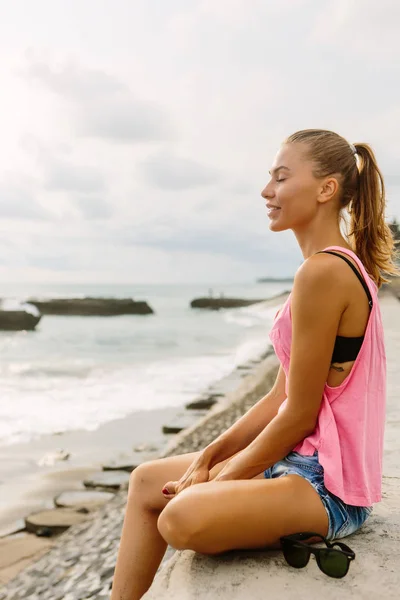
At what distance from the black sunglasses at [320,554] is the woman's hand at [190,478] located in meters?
0.38

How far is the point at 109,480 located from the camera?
6.62 m

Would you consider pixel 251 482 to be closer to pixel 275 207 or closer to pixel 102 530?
pixel 275 207

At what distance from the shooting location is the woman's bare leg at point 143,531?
215 centimetres

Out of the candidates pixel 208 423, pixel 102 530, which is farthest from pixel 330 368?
pixel 208 423

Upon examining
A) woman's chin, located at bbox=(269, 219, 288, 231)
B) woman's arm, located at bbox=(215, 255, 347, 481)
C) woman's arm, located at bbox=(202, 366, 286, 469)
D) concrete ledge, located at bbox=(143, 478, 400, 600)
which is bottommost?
concrete ledge, located at bbox=(143, 478, 400, 600)

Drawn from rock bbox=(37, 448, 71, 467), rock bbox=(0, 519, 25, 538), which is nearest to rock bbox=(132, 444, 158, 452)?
rock bbox=(37, 448, 71, 467)

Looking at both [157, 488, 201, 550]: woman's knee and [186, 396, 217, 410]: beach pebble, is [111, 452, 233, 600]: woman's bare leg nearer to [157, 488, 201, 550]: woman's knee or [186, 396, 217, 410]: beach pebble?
[157, 488, 201, 550]: woman's knee

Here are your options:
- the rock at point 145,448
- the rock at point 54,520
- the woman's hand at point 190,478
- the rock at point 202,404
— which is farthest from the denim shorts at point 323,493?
the rock at point 202,404

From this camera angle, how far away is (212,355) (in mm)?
22188

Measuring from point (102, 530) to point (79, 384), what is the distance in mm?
10731

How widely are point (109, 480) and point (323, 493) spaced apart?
16.4 feet

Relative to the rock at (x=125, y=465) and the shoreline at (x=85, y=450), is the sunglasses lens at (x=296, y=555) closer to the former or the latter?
the shoreline at (x=85, y=450)

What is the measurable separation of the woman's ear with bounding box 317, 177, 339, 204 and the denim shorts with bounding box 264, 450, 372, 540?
2.73ft

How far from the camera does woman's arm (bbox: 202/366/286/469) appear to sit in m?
2.32
